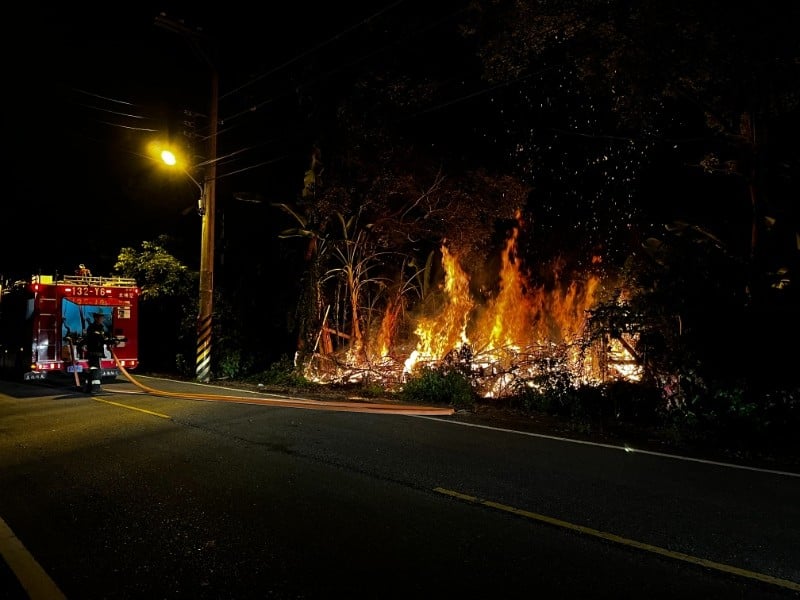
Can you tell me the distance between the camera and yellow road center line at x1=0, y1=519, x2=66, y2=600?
420 centimetres

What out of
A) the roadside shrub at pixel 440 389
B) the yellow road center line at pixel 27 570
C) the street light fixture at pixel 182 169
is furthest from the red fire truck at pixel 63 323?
the yellow road center line at pixel 27 570

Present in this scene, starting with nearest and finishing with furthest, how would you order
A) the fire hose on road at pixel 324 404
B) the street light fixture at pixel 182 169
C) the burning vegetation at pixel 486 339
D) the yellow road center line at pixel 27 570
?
1. the yellow road center line at pixel 27 570
2. the fire hose on road at pixel 324 404
3. the burning vegetation at pixel 486 339
4. the street light fixture at pixel 182 169

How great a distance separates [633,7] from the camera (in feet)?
35.5

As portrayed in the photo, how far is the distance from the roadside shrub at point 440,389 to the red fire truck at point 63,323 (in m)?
7.28

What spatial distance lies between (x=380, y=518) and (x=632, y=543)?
2.11 m

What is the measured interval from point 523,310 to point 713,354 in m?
6.51

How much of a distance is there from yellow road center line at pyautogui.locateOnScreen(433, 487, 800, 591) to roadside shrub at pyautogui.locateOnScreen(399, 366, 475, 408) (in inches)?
277

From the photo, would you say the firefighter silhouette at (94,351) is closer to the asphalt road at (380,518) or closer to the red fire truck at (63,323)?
the red fire truck at (63,323)

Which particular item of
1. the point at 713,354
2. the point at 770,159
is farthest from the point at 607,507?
the point at 770,159

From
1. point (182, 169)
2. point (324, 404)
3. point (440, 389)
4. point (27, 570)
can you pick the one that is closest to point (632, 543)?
point (27, 570)

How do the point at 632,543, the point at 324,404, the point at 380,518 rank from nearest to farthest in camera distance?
the point at 632,543, the point at 380,518, the point at 324,404

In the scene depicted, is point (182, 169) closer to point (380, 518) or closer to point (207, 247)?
point (207, 247)

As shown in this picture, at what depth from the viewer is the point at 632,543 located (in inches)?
199

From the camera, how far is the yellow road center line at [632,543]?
4406mm
